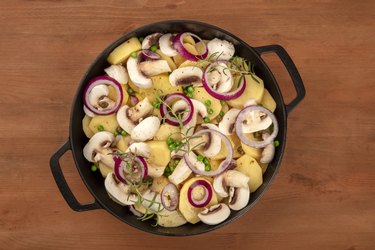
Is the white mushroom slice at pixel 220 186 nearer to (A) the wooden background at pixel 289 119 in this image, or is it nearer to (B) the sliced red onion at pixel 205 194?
(B) the sliced red onion at pixel 205 194

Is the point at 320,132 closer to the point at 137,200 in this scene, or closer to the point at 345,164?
the point at 345,164

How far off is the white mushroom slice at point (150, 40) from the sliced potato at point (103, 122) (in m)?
0.28

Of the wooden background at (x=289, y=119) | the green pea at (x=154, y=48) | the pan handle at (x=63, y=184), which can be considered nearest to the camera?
the pan handle at (x=63, y=184)

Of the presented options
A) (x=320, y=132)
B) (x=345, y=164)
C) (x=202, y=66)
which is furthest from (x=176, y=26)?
(x=345, y=164)

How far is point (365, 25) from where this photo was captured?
84.3 inches

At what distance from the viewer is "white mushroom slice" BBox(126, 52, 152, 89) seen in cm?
190

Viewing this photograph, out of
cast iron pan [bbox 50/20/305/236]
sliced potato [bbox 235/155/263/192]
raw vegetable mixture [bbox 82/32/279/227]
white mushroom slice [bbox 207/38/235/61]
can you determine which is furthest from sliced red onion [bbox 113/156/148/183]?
white mushroom slice [bbox 207/38/235/61]

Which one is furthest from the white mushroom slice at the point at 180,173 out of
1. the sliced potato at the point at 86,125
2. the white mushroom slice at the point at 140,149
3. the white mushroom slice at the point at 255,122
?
the sliced potato at the point at 86,125

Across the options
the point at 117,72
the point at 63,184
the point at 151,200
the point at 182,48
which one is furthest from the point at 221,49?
the point at 63,184

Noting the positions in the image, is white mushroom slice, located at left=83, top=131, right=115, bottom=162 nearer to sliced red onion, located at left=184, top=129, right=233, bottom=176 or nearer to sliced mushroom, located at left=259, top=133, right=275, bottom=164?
sliced red onion, located at left=184, top=129, right=233, bottom=176

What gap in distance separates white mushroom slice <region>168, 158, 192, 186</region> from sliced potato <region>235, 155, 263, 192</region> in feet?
0.61

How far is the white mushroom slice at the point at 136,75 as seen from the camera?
1.90m

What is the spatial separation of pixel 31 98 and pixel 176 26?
0.64 metres

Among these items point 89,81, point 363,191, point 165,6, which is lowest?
point 363,191
